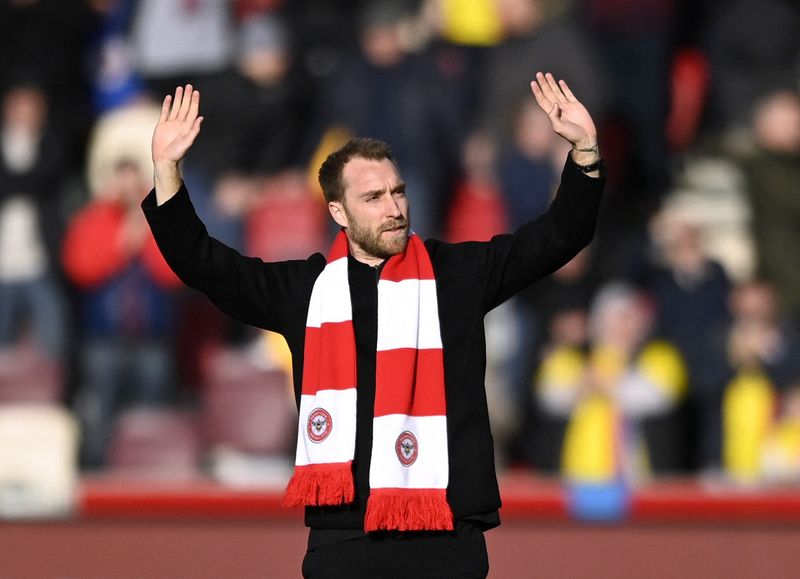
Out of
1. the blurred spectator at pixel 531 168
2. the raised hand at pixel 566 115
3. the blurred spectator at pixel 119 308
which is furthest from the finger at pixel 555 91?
the blurred spectator at pixel 119 308

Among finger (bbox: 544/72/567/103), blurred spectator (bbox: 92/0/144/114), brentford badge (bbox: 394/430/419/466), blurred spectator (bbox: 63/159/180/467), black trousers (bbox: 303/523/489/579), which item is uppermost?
blurred spectator (bbox: 92/0/144/114)

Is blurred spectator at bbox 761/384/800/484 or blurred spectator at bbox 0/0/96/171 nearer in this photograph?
blurred spectator at bbox 761/384/800/484

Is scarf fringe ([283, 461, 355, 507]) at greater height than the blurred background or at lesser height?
lesser

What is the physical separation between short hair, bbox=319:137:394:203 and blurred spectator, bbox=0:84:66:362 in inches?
224

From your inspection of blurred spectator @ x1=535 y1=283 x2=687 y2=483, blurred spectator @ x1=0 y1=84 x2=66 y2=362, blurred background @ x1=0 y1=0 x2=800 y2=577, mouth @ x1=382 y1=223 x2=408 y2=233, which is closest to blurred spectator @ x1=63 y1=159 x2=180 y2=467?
blurred background @ x1=0 y1=0 x2=800 y2=577

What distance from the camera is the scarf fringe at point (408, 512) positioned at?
13.2ft

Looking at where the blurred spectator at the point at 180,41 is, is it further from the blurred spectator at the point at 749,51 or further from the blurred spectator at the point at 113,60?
the blurred spectator at the point at 749,51

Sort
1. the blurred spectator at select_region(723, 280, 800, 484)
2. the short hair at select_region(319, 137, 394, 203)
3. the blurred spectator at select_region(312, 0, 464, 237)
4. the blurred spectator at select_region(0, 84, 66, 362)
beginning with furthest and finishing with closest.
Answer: the blurred spectator at select_region(0, 84, 66, 362) → the blurred spectator at select_region(312, 0, 464, 237) → the blurred spectator at select_region(723, 280, 800, 484) → the short hair at select_region(319, 137, 394, 203)

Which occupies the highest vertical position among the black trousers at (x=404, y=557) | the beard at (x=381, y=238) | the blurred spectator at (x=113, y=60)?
the blurred spectator at (x=113, y=60)

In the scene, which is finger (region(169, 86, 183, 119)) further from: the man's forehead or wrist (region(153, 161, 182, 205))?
the man's forehead

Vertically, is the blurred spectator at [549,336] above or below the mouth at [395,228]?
above

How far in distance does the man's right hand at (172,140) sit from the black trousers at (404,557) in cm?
103

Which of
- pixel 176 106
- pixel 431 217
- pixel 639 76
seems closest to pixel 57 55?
pixel 431 217

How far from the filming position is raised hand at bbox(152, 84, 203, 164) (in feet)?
13.9
